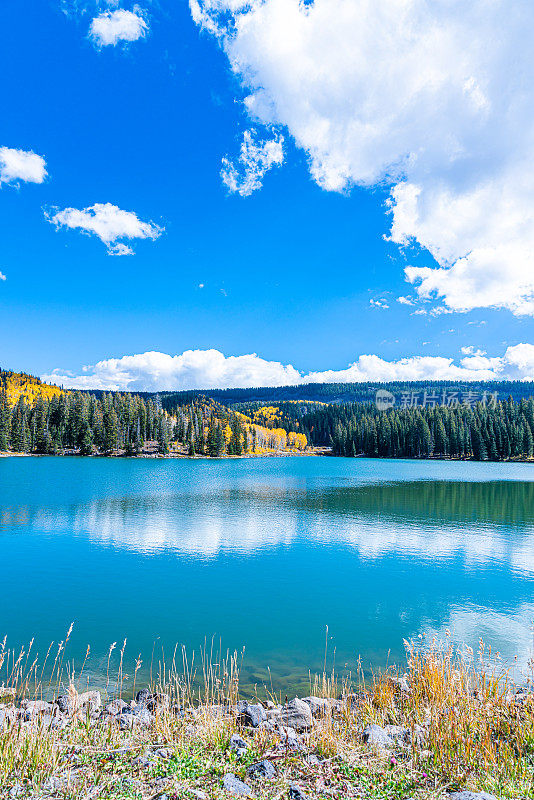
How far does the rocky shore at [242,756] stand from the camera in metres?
5.66

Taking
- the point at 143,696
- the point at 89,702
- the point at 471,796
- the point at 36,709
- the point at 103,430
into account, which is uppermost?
the point at 103,430

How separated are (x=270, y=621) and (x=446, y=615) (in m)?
7.09

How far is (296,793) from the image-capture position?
5.63m

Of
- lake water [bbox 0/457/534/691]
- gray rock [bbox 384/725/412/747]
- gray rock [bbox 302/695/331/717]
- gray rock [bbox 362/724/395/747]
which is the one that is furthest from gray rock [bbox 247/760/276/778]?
lake water [bbox 0/457/534/691]

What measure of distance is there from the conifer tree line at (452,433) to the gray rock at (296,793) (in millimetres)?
157249

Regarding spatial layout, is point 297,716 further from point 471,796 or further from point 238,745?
point 471,796

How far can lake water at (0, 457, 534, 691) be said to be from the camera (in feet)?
47.0

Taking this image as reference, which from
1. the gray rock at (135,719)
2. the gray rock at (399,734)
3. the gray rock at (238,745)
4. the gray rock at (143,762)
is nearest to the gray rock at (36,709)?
the gray rock at (135,719)

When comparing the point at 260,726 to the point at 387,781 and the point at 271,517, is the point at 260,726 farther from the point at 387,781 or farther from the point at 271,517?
the point at 271,517

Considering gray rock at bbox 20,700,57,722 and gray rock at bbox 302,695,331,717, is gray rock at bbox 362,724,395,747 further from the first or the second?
gray rock at bbox 20,700,57,722

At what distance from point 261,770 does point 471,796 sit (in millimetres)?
2801

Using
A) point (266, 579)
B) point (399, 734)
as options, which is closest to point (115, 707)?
point (399, 734)

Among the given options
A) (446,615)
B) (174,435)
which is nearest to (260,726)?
(446,615)

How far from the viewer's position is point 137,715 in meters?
8.51
